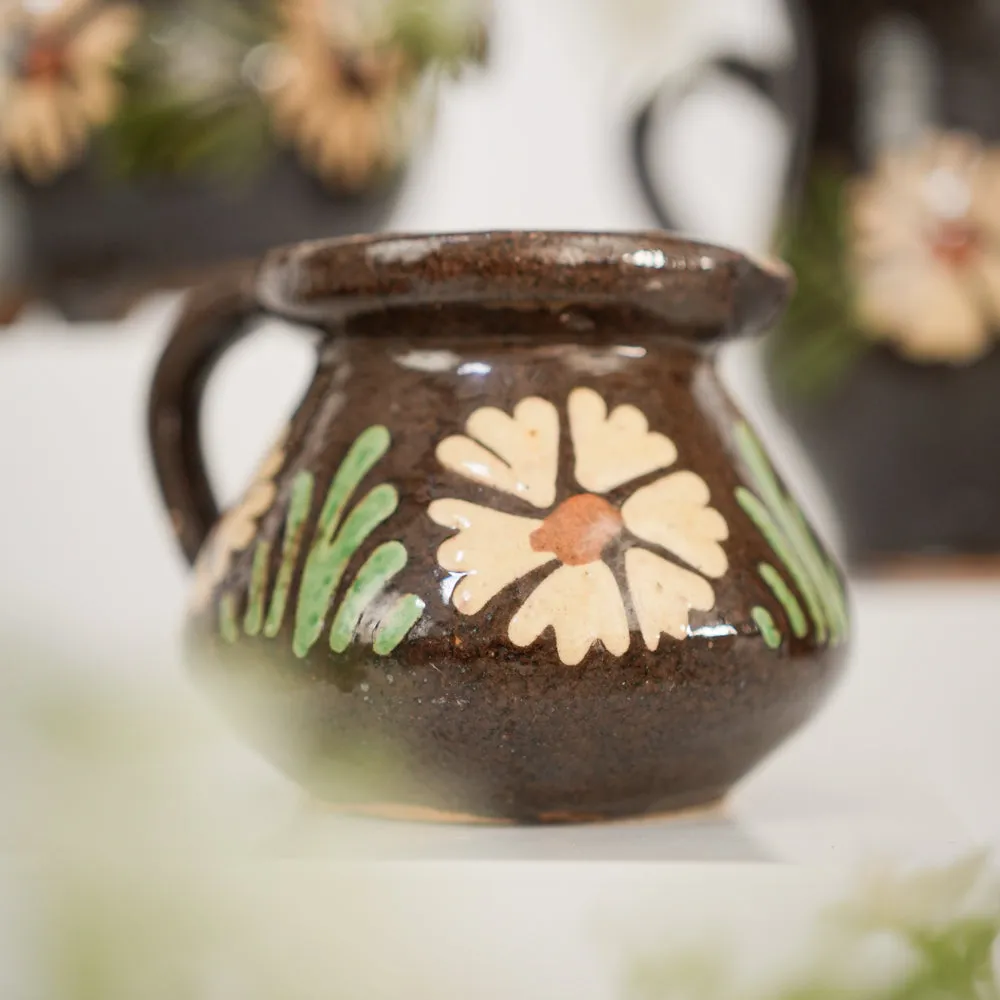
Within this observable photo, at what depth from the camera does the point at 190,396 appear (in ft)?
1.63

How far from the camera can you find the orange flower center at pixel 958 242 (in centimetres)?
70

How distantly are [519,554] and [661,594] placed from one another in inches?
1.7

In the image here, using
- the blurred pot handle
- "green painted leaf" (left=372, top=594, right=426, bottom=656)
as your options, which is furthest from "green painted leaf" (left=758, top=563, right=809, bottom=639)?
the blurred pot handle

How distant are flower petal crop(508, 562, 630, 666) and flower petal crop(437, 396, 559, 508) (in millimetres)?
26

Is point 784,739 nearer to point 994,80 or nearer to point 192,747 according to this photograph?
point 192,747

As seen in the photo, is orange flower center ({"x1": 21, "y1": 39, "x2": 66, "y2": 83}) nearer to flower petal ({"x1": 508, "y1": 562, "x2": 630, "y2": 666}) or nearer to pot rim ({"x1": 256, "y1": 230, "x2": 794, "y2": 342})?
pot rim ({"x1": 256, "y1": 230, "x2": 794, "y2": 342})

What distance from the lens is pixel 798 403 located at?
728 millimetres

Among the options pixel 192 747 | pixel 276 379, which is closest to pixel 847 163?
pixel 276 379

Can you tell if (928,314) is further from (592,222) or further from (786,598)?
(786,598)

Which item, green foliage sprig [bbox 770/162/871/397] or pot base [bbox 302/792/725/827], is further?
green foliage sprig [bbox 770/162/871/397]

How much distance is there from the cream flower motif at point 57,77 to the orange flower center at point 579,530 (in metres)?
0.40

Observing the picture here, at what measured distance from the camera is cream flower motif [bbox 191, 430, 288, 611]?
0.41 meters

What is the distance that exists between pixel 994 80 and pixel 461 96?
0.33 m

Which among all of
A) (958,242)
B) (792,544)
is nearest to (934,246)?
(958,242)
